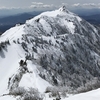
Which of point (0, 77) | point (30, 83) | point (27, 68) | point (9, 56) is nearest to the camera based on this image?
point (30, 83)

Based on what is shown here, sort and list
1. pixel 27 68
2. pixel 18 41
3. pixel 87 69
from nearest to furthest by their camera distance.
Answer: pixel 27 68
pixel 18 41
pixel 87 69

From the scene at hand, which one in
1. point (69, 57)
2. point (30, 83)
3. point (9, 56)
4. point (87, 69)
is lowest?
point (87, 69)

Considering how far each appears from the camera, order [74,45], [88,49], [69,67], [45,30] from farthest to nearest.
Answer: [45,30], [88,49], [74,45], [69,67]

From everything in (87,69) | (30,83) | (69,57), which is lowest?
(87,69)

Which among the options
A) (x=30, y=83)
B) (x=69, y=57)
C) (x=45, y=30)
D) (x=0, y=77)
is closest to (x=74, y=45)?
(x=69, y=57)

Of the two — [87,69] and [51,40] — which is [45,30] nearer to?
[51,40]

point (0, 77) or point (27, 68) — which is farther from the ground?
point (27, 68)

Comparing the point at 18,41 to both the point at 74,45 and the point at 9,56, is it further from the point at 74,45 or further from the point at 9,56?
the point at 74,45

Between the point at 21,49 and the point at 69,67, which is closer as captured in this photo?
the point at 21,49

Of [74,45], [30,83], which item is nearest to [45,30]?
[74,45]
